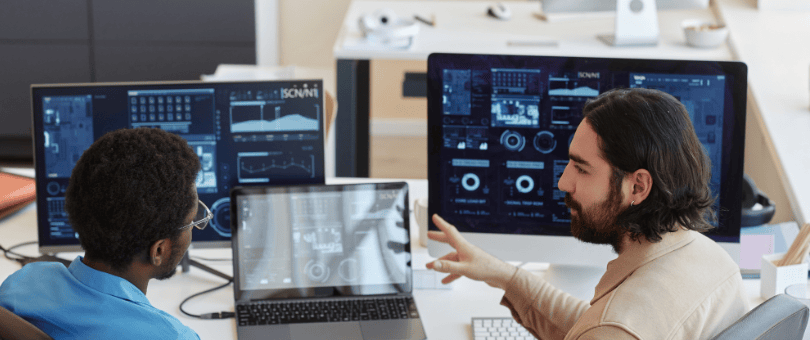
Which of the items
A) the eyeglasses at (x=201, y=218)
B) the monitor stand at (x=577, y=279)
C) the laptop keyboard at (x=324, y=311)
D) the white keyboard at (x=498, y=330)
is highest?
the eyeglasses at (x=201, y=218)

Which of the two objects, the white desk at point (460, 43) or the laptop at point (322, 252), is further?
the white desk at point (460, 43)

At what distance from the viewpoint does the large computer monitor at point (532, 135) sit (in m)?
1.26

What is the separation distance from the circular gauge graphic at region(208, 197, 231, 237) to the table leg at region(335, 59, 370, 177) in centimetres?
164

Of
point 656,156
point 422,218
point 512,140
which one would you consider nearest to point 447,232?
point 512,140

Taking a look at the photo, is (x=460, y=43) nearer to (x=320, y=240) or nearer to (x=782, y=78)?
A: (x=782, y=78)

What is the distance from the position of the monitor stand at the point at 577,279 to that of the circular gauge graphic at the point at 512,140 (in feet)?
0.84

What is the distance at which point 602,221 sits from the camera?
1019 millimetres

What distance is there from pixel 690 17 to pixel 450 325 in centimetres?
274

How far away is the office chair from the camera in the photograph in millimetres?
817

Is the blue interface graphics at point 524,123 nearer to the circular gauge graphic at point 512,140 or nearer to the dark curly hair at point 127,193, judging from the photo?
the circular gauge graphic at point 512,140

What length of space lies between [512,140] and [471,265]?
25 centimetres

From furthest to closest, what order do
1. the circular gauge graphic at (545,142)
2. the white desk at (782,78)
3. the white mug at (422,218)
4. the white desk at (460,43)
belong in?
the white desk at (460,43)
the white desk at (782,78)
the white mug at (422,218)
the circular gauge graphic at (545,142)

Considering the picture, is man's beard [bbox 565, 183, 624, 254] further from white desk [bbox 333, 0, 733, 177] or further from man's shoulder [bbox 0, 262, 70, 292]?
→ white desk [bbox 333, 0, 733, 177]

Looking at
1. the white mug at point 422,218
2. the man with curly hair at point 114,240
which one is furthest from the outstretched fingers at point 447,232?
the man with curly hair at point 114,240
